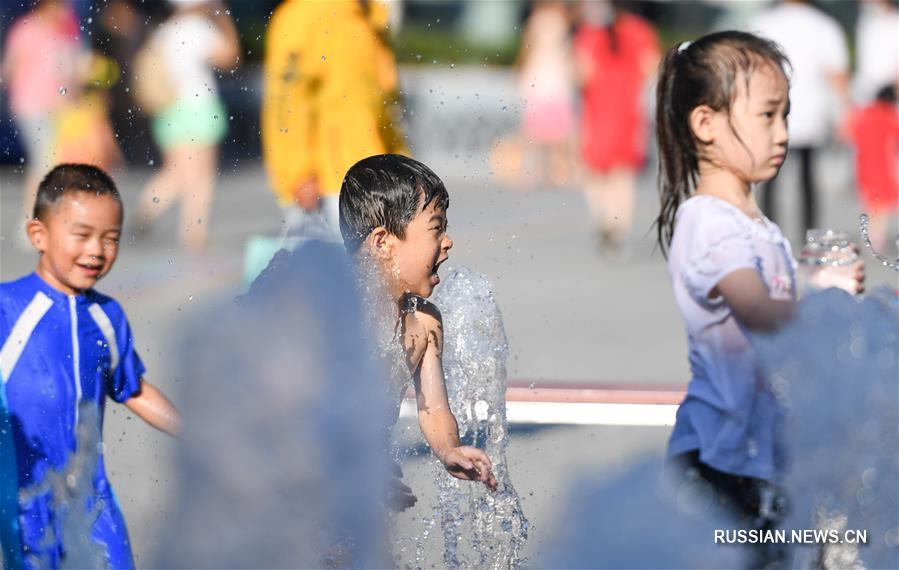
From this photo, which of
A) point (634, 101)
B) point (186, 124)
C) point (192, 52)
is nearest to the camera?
point (192, 52)

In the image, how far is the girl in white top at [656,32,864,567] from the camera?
2988mm

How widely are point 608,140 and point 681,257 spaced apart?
726 cm

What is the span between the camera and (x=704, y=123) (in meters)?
3.19

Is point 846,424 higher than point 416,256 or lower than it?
lower

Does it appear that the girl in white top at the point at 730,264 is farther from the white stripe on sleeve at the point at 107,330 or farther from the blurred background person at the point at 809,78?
the blurred background person at the point at 809,78

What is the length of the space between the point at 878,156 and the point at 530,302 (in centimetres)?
221

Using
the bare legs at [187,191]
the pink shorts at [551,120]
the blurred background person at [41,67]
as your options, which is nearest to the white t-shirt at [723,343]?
the bare legs at [187,191]

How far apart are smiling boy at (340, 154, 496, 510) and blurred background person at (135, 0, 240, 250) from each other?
553 cm

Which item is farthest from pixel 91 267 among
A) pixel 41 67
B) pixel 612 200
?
pixel 612 200

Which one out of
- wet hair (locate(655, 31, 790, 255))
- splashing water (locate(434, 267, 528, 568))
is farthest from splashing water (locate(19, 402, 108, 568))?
wet hair (locate(655, 31, 790, 255))

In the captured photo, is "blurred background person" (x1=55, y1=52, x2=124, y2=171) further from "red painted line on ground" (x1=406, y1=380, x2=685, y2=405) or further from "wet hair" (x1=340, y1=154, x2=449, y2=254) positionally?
"wet hair" (x1=340, y1=154, x2=449, y2=254)

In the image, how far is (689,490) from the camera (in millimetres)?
3002

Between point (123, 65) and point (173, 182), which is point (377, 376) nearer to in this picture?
point (173, 182)

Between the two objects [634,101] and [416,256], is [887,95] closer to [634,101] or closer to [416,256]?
[634,101]
